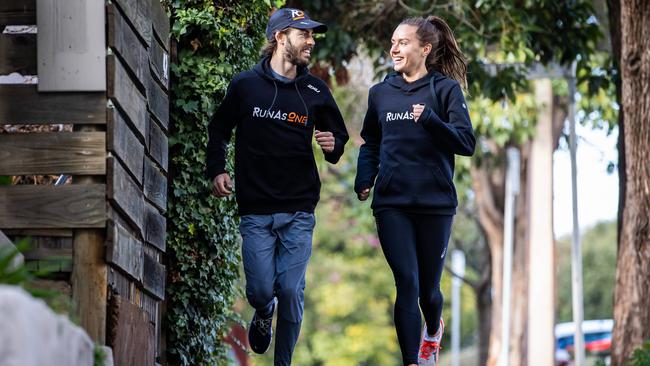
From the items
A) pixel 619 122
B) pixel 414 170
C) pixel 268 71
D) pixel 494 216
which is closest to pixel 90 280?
pixel 268 71

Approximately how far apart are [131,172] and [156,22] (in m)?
1.38

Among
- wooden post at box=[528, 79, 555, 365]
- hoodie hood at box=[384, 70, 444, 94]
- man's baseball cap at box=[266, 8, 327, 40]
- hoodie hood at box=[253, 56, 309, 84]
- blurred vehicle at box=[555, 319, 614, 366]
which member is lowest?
blurred vehicle at box=[555, 319, 614, 366]

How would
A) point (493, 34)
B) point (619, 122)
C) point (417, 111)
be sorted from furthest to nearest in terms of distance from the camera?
1. point (493, 34)
2. point (619, 122)
3. point (417, 111)

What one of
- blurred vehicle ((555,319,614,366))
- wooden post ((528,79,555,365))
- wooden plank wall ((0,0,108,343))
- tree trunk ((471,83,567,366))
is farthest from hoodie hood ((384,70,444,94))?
blurred vehicle ((555,319,614,366))

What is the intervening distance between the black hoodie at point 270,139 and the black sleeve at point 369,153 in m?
0.20

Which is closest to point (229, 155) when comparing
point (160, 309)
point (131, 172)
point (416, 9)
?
point (160, 309)

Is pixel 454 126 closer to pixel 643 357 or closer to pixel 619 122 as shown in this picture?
pixel 643 357

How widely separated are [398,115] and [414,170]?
339 millimetres

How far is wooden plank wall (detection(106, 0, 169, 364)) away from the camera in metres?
6.93

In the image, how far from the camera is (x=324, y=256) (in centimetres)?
4791

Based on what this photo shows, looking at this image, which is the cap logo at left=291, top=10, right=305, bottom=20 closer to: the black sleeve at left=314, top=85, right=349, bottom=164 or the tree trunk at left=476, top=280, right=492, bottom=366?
the black sleeve at left=314, top=85, right=349, bottom=164

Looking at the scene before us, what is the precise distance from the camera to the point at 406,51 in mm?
8555

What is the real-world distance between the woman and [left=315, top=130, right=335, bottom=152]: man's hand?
307 millimetres

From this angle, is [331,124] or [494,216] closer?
[331,124]
